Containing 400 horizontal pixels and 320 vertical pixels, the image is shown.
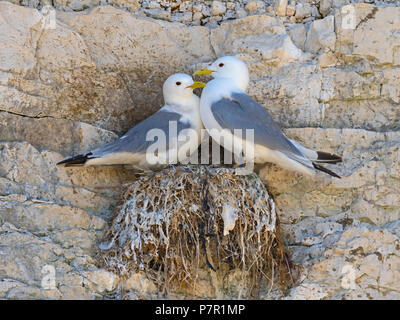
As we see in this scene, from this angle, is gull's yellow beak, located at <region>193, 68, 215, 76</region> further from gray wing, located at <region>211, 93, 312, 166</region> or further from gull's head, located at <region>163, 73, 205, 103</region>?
gray wing, located at <region>211, 93, 312, 166</region>

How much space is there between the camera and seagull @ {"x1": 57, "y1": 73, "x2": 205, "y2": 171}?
4.61 meters

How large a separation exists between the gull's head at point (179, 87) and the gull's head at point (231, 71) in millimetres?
92

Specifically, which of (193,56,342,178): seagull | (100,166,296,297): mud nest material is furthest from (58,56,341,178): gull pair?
(100,166,296,297): mud nest material

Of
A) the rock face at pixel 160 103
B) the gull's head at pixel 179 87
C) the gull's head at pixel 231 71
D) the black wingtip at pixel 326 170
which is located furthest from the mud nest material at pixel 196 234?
the gull's head at pixel 231 71

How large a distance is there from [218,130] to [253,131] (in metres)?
0.24

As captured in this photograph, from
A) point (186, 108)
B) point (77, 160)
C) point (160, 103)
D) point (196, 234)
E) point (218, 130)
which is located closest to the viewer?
point (196, 234)

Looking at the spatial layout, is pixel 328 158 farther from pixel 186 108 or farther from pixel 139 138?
pixel 139 138

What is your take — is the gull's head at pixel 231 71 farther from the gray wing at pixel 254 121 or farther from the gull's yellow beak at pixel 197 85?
the gray wing at pixel 254 121

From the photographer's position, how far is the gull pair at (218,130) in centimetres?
455

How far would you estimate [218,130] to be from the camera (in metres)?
4.68

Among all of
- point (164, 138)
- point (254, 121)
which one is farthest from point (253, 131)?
point (164, 138)

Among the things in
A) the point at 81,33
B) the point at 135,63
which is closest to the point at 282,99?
the point at 135,63

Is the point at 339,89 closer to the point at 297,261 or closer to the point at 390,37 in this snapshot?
the point at 390,37

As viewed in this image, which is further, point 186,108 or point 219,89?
point 186,108
